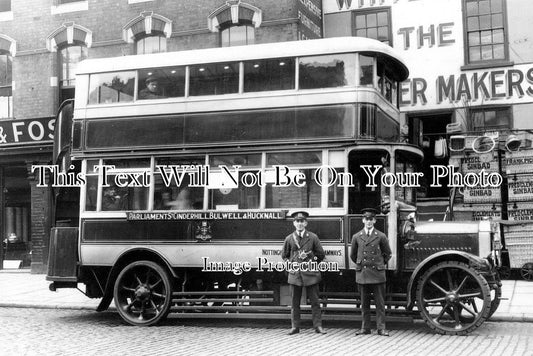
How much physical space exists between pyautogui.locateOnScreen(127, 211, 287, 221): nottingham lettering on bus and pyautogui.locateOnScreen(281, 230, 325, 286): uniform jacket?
0.54 meters

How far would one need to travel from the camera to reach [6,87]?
1995 cm

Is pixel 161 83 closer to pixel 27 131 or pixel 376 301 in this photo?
pixel 376 301

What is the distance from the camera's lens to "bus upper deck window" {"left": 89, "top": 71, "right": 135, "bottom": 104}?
1091 cm

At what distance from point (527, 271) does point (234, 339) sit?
826 centimetres

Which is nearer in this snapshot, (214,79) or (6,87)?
(214,79)

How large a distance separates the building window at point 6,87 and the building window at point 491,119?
13.3 metres

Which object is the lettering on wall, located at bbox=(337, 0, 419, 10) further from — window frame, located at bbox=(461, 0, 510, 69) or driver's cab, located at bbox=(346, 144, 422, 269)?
driver's cab, located at bbox=(346, 144, 422, 269)

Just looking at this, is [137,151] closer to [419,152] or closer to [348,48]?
[348,48]

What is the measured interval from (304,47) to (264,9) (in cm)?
753

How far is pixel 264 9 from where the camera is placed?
56.1 ft

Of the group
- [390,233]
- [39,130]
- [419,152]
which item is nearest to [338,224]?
[390,233]

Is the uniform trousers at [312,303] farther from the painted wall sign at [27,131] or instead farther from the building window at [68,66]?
the building window at [68,66]

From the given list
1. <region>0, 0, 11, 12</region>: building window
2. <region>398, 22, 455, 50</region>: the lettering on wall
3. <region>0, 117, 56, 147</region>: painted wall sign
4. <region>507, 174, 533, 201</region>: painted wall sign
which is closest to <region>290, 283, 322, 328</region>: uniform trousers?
<region>507, 174, 533, 201</region>: painted wall sign

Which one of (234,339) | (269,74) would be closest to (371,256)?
(234,339)
